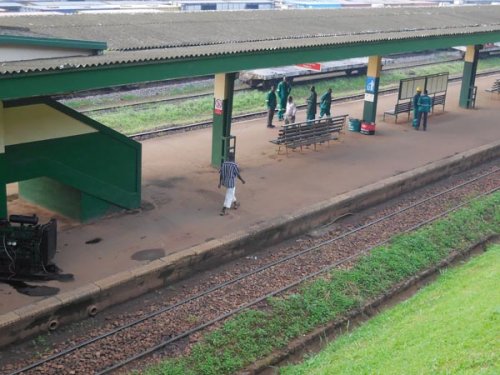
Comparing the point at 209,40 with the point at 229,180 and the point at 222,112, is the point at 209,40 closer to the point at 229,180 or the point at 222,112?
the point at 222,112

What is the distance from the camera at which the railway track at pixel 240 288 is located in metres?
9.12

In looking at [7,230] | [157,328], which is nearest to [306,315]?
[157,328]

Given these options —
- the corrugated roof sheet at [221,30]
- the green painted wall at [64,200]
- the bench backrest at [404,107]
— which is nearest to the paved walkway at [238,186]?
the green painted wall at [64,200]

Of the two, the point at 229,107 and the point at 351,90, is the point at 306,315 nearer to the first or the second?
the point at 229,107

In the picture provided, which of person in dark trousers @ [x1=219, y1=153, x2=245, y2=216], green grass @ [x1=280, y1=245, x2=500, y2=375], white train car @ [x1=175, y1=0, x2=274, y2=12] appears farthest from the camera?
white train car @ [x1=175, y1=0, x2=274, y2=12]

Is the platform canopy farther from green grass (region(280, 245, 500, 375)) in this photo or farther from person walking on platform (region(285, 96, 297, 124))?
green grass (region(280, 245, 500, 375))

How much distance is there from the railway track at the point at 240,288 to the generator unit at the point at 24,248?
1705 mm

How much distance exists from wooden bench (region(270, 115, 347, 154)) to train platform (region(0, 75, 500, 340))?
27 centimetres

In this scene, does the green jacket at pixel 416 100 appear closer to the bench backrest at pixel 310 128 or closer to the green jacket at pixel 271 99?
the bench backrest at pixel 310 128

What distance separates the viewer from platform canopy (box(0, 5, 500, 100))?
1033 cm

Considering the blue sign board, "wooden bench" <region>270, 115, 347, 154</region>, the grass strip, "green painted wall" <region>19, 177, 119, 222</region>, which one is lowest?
the grass strip

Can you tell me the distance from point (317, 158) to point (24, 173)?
27.0ft

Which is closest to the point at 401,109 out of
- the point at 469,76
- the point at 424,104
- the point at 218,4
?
the point at 424,104

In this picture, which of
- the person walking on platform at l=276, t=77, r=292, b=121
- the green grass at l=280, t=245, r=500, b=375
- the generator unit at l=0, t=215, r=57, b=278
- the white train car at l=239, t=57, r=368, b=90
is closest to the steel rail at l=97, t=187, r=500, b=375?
the green grass at l=280, t=245, r=500, b=375
